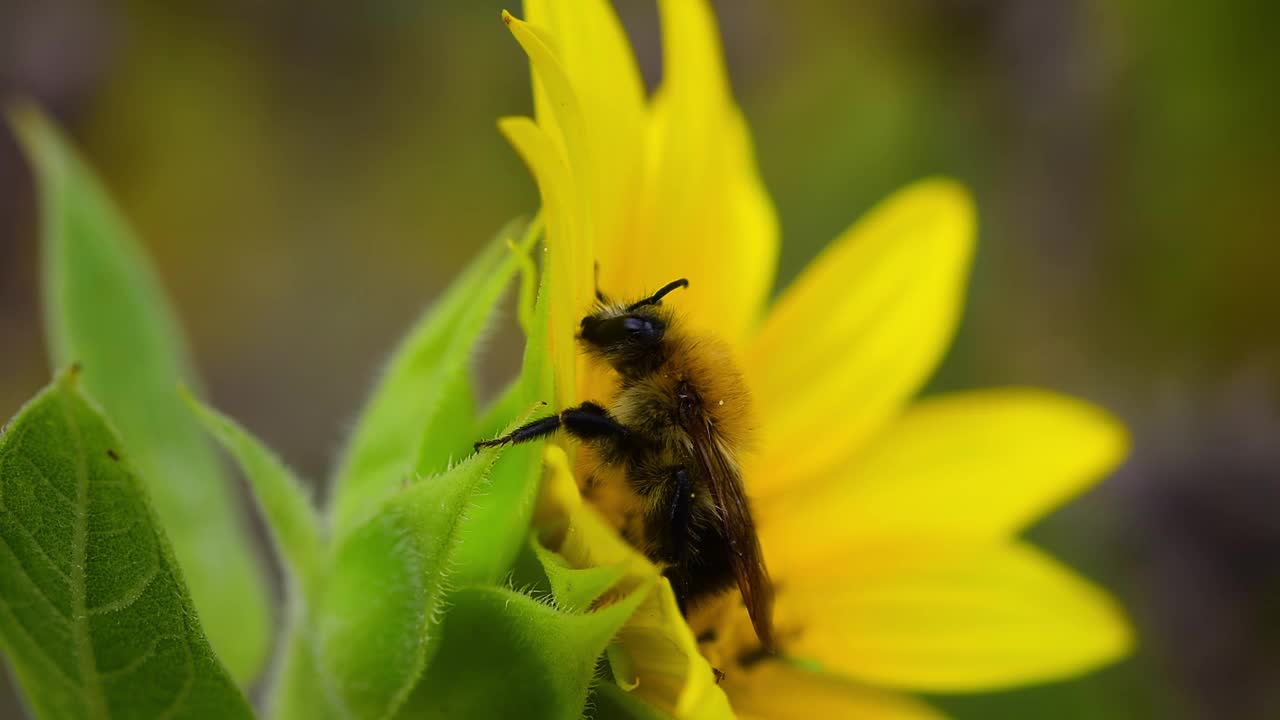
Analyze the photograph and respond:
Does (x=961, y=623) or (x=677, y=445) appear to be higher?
(x=677, y=445)

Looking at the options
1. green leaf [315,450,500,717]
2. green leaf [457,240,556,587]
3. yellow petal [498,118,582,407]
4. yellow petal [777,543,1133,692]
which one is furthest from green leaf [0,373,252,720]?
yellow petal [777,543,1133,692]

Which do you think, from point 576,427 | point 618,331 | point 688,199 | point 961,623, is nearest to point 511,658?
point 576,427

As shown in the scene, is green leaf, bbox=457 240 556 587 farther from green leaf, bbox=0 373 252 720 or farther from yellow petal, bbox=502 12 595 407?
green leaf, bbox=0 373 252 720

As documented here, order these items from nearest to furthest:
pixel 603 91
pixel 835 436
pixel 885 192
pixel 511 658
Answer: pixel 511 658
pixel 603 91
pixel 835 436
pixel 885 192

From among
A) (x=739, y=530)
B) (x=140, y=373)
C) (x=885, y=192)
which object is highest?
(x=140, y=373)

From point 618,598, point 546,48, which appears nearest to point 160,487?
point 618,598

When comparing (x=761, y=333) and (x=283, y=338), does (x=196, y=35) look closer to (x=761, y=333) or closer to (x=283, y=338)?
(x=283, y=338)

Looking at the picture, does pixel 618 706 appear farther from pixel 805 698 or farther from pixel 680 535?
pixel 805 698
